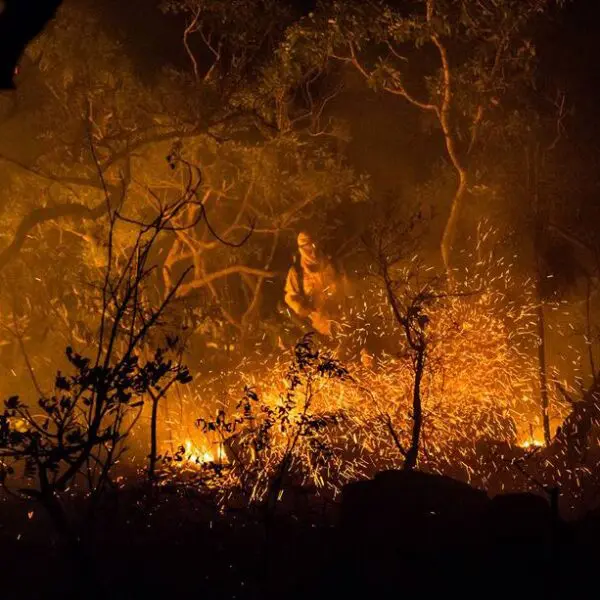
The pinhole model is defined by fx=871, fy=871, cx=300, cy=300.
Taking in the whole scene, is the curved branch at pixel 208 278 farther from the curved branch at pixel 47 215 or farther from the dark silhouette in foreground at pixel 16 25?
the dark silhouette in foreground at pixel 16 25

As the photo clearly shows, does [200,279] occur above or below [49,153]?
below

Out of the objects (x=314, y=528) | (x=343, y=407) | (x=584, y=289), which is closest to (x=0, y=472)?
(x=314, y=528)

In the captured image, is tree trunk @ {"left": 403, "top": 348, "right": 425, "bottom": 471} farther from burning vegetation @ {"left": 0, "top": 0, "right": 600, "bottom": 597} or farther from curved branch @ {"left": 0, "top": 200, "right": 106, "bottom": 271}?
curved branch @ {"left": 0, "top": 200, "right": 106, "bottom": 271}

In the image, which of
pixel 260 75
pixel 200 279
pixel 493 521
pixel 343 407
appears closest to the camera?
pixel 493 521

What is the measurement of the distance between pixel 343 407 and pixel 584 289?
859 centimetres

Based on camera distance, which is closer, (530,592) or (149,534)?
(530,592)

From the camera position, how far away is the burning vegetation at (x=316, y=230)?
1095 centimetres

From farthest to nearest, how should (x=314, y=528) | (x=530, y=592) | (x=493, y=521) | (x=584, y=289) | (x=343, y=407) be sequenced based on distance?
(x=584, y=289) < (x=343, y=407) < (x=314, y=528) < (x=493, y=521) < (x=530, y=592)

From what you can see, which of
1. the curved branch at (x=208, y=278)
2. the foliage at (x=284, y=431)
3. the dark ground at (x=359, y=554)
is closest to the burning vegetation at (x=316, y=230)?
the foliage at (x=284, y=431)

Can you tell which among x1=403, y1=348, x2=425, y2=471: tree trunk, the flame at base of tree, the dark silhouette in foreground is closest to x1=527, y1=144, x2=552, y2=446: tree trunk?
the flame at base of tree

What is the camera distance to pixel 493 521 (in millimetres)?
6102

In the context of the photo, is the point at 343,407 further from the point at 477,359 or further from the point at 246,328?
the point at 246,328

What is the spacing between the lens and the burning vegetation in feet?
35.9

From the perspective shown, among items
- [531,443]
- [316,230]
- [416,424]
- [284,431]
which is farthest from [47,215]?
[531,443]
